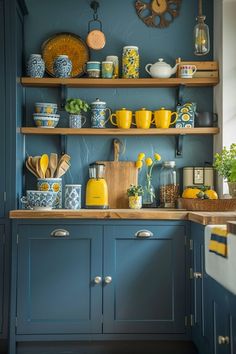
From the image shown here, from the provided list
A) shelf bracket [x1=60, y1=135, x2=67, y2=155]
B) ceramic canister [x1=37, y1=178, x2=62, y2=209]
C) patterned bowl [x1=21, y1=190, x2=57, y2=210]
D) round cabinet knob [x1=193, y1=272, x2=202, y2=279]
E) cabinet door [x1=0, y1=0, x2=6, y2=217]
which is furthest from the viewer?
shelf bracket [x1=60, y1=135, x2=67, y2=155]

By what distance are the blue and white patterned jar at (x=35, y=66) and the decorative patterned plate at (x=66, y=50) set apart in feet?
0.50

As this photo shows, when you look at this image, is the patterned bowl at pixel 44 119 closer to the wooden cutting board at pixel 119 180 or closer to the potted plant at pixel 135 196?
the wooden cutting board at pixel 119 180

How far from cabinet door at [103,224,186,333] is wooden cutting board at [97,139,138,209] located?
1.90ft

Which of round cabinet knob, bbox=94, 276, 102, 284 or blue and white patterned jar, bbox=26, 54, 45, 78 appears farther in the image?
blue and white patterned jar, bbox=26, 54, 45, 78

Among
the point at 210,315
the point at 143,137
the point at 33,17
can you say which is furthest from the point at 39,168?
the point at 210,315

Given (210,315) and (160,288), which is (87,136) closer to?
(160,288)

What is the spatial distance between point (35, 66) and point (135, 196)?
111 cm

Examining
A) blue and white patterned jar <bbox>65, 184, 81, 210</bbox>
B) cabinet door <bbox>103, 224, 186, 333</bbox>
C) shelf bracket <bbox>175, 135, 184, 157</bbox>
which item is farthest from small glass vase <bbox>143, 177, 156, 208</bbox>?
cabinet door <bbox>103, 224, 186, 333</bbox>

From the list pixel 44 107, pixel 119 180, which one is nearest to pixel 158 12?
pixel 44 107

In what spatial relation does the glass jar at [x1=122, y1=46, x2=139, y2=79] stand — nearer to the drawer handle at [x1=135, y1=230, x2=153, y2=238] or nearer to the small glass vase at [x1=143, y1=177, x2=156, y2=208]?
the small glass vase at [x1=143, y1=177, x2=156, y2=208]

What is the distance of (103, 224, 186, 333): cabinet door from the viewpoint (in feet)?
11.6

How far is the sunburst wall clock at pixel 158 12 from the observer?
13.8 ft

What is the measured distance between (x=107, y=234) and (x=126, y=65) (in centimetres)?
124

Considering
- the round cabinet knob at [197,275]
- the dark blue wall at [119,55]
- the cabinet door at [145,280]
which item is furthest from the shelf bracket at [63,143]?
the round cabinet knob at [197,275]
